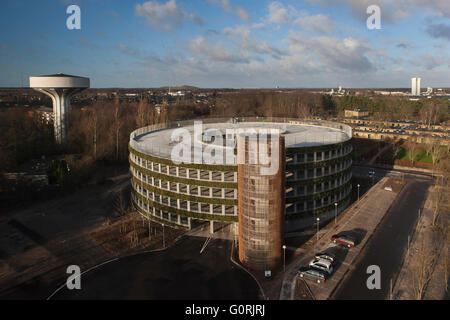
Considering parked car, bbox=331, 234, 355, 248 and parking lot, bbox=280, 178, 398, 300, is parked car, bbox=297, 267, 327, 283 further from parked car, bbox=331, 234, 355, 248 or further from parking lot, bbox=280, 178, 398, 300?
parked car, bbox=331, 234, 355, 248

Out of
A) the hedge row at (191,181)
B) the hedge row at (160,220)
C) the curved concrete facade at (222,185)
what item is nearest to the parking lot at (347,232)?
the curved concrete facade at (222,185)

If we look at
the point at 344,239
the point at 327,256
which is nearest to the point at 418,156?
the point at 344,239

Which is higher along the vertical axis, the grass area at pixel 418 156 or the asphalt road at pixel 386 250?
the grass area at pixel 418 156

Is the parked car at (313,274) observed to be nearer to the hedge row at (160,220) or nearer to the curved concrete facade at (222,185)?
the curved concrete facade at (222,185)

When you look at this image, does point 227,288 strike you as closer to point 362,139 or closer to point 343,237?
point 343,237

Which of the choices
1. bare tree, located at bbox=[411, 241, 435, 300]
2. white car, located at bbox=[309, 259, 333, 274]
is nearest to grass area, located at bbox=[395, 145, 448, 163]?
bare tree, located at bbox=[411, 241, 435, 300]

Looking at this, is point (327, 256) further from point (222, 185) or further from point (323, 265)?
point (222, 185)
